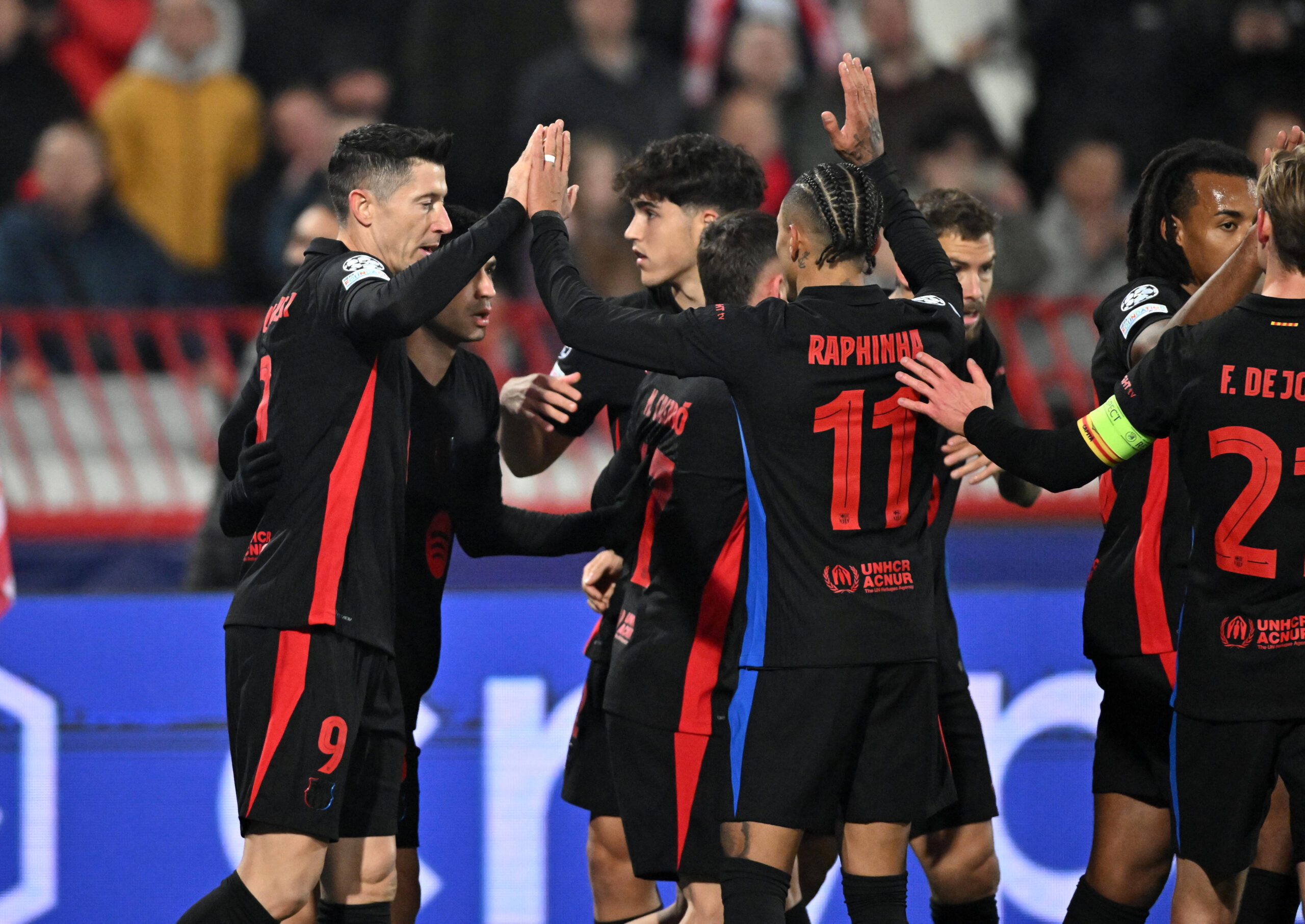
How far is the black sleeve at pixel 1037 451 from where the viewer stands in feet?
11.3

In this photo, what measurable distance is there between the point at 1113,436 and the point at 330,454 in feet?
5.73

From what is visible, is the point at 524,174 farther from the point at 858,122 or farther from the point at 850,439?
the point at 850,439

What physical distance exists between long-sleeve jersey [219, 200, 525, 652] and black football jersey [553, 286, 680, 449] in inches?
35.1

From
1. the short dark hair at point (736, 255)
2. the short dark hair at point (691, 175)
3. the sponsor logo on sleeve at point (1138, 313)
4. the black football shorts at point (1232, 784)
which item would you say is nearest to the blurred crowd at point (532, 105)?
the short dark hair at point (691, 175)

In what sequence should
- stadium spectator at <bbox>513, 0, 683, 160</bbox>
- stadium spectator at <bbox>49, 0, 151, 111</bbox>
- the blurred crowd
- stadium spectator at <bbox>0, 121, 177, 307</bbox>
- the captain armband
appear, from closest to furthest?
the captain armband → stadium spectator at <bbox>0, 121, 177, 307</bbox> → the blurred crowd → stadium spectator at <bbox>513, 0, 683, 160</bbox> → stadium spectator at <bbox>49, 0, 151, 111</bbox>

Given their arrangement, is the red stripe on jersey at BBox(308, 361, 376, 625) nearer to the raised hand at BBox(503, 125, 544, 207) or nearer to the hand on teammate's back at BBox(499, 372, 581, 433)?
the raised hand at BBox(503, 125, 544, 207)

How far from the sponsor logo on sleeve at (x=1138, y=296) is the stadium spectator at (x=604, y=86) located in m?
5.32

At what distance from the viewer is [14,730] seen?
15.7 ft

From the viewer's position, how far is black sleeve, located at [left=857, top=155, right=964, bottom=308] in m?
3.73

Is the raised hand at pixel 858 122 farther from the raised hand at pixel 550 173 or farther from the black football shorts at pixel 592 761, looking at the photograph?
the black football shorts at pixel 592 761

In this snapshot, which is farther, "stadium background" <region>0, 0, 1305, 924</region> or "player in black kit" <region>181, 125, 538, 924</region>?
"stadium background" <region>0, 0, 1305, 924</region>

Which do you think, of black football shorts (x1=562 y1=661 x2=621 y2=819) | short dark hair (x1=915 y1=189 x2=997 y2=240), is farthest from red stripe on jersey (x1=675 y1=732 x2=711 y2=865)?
short dark hair (x1=915 y1=189 x2=997 y2=240)

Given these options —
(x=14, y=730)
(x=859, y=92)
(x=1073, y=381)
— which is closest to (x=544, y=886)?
(x=14, y=730)

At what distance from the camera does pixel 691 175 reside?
14.6 feet
